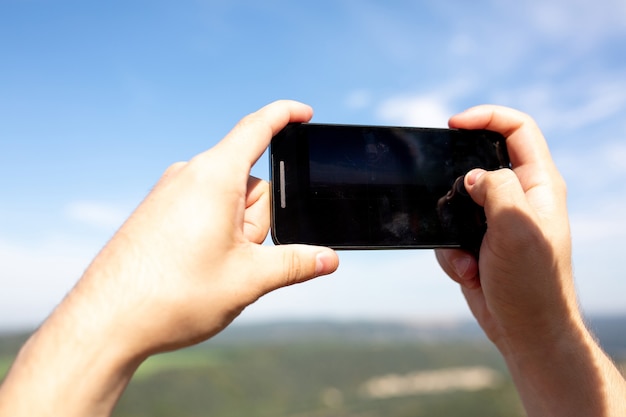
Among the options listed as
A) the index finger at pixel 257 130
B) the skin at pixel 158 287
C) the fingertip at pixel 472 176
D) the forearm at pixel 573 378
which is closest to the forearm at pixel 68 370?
the skin at pixel 158 287

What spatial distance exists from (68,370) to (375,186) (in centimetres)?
265

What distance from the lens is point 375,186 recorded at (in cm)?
411

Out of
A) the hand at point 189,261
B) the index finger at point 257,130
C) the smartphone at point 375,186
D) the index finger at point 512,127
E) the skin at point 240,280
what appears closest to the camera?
the skin at point 240,280

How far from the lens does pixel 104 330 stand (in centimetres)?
238

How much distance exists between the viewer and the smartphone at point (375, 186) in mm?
3873

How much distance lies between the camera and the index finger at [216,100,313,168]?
9.87ft

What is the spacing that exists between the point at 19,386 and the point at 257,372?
148 meters

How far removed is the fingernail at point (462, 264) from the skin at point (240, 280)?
0.03 meters

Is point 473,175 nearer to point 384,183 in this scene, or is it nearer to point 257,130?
point 384,183

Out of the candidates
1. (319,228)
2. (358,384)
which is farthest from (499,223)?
(358,384)

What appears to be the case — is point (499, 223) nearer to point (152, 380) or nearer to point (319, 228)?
point (319, 228)

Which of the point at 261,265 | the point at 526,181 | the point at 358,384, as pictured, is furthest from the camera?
the point at 358,384

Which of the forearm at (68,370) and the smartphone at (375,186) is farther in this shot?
the smartphone at (375,186)

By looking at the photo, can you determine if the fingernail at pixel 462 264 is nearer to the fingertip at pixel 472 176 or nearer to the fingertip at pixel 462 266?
the fingertip at pixel 462 266
